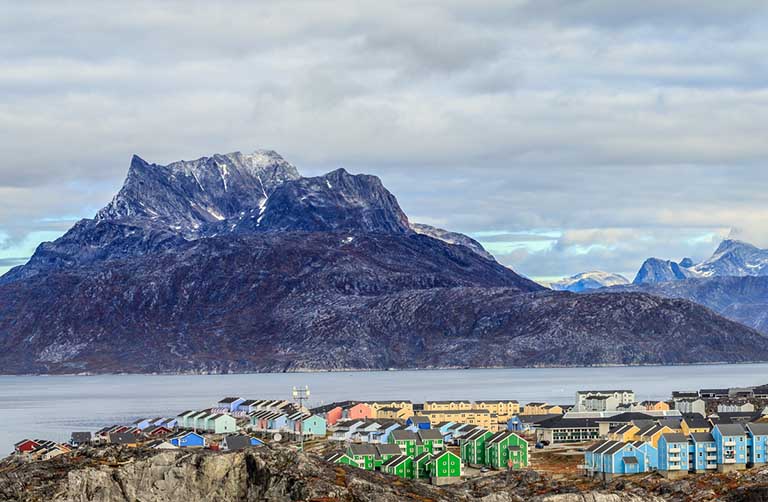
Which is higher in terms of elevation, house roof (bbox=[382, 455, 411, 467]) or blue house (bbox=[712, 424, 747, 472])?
blue house (bbox=[712, 424, 747, 472])

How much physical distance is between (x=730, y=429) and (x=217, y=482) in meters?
61.9

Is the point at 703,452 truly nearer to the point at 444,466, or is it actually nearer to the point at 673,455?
the point at 673,455

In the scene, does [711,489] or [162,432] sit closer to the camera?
[711,489]

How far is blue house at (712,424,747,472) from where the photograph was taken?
13750cm

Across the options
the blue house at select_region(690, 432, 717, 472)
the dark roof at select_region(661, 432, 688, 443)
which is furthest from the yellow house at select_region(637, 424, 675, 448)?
the blue house at select_region(690, 432, 717, 472)

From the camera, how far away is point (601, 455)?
135375 millimetres

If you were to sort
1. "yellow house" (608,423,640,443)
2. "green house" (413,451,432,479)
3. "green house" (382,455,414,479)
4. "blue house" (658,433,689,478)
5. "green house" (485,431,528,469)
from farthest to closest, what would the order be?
"yellow house" (608,423,640,443)
"green house" (485,431,528,469)
"blue house" (658,433,689,478)
"green house" (413,451,432,479)
"green house" (382,455,414,479)

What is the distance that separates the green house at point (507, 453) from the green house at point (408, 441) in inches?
318

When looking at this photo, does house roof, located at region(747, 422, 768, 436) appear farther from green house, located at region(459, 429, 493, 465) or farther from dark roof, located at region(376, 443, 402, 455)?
dark roof, located at region(376, 443, 402, 455)

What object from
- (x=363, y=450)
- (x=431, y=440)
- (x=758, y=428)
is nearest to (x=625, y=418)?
(x=431, y=440)

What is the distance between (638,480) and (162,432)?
82.6 metres

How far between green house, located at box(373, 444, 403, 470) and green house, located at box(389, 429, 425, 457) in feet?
19.0

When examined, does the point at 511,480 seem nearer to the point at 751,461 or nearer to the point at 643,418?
the point at 751,461

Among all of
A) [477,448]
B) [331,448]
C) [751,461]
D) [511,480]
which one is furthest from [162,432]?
[751,461]
